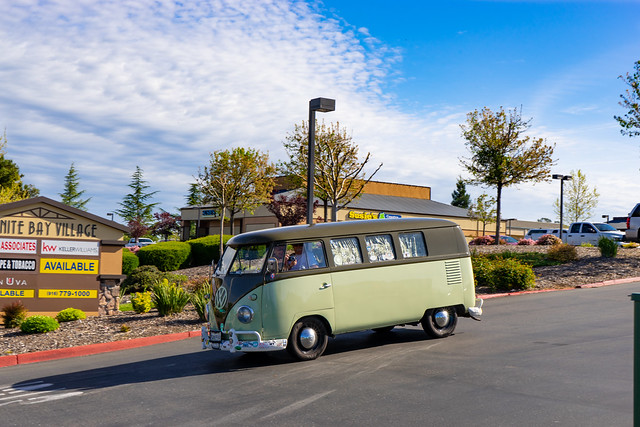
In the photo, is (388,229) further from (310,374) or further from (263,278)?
(310,374)

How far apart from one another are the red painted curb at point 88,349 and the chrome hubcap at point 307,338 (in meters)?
4.34

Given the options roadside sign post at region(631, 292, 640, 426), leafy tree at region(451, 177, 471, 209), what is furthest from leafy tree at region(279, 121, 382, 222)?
leafy tree at region(451, 177, 471, 209)

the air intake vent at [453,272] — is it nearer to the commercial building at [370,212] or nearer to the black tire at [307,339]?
the black tire at [307,339]

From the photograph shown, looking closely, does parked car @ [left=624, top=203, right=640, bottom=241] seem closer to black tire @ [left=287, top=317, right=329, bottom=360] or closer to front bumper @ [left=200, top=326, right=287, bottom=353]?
black tire @ [left=287, top=317, right=329, bottom=360]

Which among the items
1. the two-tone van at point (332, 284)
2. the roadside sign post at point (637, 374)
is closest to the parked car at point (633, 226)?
the two-tone van at point (332, 284)

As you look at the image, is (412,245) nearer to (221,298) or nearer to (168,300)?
(221,298)

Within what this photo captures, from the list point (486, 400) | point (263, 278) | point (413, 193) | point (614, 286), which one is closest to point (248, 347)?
point (263, 278)

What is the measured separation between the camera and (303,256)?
10.1 m

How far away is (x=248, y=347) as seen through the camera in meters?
9.46

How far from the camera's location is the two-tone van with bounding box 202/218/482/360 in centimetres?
962

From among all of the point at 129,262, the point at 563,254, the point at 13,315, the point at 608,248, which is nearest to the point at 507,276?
the point at 563,254

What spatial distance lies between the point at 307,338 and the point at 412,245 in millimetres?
2739

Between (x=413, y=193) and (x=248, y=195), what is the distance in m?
34.5

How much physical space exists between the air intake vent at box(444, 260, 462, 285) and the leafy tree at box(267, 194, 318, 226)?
29864 millimetres
